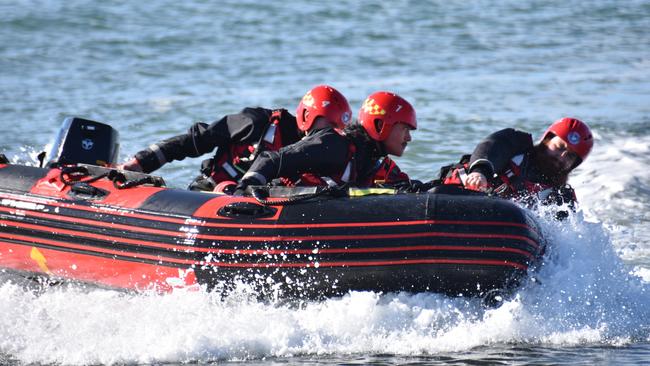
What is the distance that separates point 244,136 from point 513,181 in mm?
1630

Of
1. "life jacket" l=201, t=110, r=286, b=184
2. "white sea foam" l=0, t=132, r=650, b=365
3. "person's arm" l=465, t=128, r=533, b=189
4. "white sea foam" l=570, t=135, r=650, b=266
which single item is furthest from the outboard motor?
"white sea foam" l=570, t=135, r=650, b=266

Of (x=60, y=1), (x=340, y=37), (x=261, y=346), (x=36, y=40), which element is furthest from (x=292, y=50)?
(x=261, y=346)

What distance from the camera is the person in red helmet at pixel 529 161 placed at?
7.02 m

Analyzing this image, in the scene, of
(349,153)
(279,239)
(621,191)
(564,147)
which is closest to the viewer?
(279,239)

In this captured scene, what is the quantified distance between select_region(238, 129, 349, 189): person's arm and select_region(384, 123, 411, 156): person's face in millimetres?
286

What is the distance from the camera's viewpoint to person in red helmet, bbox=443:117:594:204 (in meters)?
7.02

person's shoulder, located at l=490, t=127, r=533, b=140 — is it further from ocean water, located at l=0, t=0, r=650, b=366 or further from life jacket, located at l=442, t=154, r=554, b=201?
ocean water, located at l=0, t=0, r=650, b=366

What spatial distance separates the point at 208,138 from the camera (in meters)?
7.55

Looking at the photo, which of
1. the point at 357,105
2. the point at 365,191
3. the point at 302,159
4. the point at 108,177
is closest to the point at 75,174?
the point at 108,177

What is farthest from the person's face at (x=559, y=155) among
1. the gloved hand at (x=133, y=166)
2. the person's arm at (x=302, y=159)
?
the gloved hand at (x=133, y=166)

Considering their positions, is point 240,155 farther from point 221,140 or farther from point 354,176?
point 354,176

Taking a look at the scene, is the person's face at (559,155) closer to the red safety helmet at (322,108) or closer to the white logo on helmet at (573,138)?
the white logo on helmet at (573,138)

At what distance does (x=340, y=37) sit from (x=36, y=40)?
16.3ft

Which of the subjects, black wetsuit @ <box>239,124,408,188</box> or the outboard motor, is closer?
black wetsuit @ <box>239,124,408,188</box>
